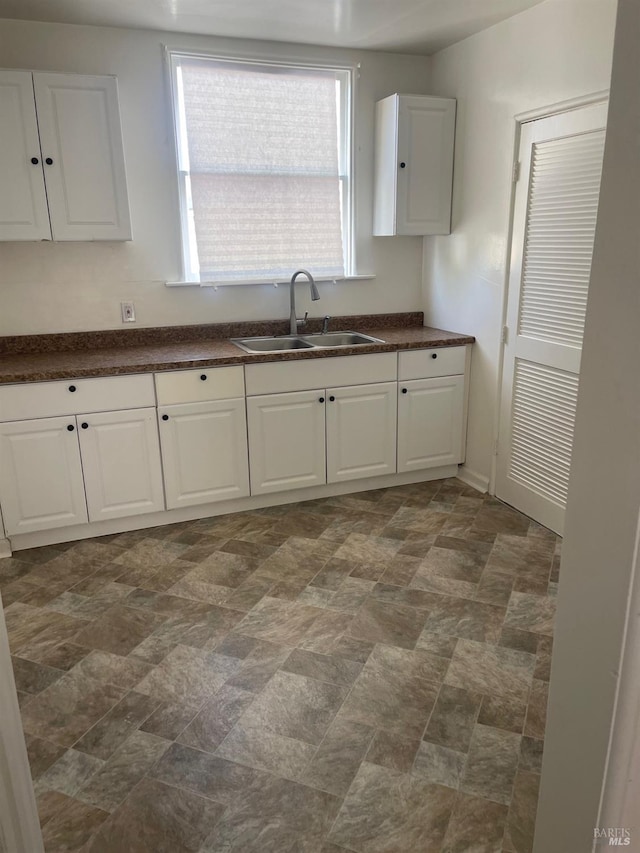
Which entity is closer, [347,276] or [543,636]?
[543,636]

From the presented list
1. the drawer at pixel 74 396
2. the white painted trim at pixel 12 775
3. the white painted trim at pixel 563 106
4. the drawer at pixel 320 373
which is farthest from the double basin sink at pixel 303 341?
the white painted trim at pixel 12 775

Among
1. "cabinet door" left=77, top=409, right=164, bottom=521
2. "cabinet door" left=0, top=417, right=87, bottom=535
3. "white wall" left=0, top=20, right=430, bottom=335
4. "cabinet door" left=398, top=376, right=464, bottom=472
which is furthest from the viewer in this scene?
"cabinet door" left=398, top=376, right=464, bottom=472

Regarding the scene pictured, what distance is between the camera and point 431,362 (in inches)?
146

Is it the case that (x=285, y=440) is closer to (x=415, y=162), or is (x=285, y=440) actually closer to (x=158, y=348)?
(x=158, y=348)

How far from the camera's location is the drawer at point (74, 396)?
293cm

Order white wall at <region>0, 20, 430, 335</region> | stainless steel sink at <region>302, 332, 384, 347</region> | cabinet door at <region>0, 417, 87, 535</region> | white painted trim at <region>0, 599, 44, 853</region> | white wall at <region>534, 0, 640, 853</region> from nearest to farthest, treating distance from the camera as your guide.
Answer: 1. white wall at <region>534, 0, 640, 853</region>
2. white painted trim at <region>0, 599, 44, 853</region>
3. cabinet door at <region>0, 417, 87, 535</region>
4. white wall at <region>0, 20, 430, 335</region>
5. stainless steel sink at <region>302, 332, 384, 347</region>

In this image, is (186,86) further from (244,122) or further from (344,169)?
(344,169)

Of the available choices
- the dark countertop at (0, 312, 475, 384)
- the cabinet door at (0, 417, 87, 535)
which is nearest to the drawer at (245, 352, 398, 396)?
the dark countertop at (0, 312, 475, 384)

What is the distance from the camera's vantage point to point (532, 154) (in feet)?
10.2

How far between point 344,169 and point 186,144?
96 cm

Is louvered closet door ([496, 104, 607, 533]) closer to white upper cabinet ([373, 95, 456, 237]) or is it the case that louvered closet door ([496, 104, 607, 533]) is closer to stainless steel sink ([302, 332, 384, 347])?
white upper cabinet ([373, 95, 456, 237])

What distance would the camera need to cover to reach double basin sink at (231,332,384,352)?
3723 millimetres

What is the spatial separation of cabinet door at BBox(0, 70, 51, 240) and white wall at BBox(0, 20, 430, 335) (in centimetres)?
32

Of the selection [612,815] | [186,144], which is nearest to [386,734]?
[612,815]
